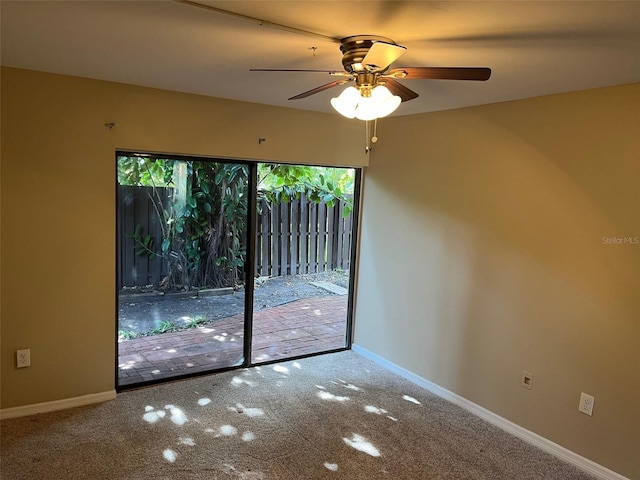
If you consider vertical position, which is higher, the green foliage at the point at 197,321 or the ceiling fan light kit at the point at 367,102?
the ceiling fan light kit at the point at 367,102

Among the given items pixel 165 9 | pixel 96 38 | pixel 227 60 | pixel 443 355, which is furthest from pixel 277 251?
pixel 165 9

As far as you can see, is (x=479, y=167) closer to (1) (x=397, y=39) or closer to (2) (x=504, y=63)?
(2) (x=504, y=63)

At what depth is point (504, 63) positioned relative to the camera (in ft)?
7.27

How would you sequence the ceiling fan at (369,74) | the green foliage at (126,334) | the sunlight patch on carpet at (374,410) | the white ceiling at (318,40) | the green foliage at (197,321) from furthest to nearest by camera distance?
the green foliage at (197,321) → the green foliage at (126,334) → the sunlight patch on carpet at (374,410) → the ceiling fan at (369,74) → the white ceiling at (318,40)

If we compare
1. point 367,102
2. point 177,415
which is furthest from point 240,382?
point 367,102

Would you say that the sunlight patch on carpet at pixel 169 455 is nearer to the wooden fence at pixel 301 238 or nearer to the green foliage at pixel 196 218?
the green foliage at pixel 196 218

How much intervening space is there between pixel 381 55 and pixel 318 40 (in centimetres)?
35

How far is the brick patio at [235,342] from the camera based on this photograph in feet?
12.0

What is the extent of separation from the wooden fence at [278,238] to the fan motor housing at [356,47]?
2.09 meters

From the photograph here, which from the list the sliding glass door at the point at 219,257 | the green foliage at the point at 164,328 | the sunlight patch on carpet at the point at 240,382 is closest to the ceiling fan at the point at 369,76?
the sliding glass door at the point at 219,257

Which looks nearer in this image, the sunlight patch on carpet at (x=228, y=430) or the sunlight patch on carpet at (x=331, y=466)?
the sunlight patch on carpet at (x=331, y=466)

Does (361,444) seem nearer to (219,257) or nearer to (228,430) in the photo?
(228,430)

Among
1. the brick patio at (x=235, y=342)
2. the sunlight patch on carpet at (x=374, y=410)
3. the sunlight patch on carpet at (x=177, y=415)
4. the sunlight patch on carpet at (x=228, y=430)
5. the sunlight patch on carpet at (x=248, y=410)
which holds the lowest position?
the sunlight patch on carpet at (x=228, y=430)

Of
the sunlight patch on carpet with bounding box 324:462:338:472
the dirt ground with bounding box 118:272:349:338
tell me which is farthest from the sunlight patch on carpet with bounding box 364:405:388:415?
the dirt ground with bounding box 118:272:349:338
